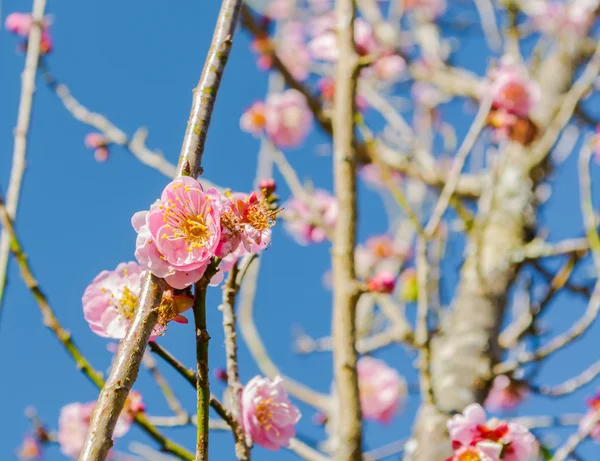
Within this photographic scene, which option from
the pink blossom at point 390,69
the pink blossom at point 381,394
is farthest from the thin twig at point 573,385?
the pink blossom at point 390,69

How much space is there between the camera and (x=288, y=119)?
3.77m

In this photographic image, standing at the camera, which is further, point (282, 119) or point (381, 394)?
point (282, 119)

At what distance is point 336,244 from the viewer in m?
1.47

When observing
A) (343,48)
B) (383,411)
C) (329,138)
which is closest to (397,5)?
(329,138)

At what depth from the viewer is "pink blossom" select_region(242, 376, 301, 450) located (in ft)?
Answer: 3.63

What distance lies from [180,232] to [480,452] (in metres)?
0.65

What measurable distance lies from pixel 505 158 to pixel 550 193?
33 centimetres

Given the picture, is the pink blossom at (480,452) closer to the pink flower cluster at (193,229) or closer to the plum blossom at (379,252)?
the pink flower cluster at (193,229)

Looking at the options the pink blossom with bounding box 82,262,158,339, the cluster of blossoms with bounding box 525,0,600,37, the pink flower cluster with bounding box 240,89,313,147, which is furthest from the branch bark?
the cluster of blossoms with bounding box 525,0,600,37

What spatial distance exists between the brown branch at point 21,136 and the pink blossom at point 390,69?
112 inches

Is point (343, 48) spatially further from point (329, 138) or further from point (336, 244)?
point (329, 138)

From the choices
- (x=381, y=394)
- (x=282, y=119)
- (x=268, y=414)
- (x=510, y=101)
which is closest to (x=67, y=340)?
(x=268, y=414)

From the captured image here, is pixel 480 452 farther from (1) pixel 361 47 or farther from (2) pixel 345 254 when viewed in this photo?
(1) pixel 361 47

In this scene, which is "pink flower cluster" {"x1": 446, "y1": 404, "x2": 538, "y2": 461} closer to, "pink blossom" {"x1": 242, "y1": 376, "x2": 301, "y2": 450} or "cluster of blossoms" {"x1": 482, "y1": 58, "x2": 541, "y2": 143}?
"pink blossom" {"x1": 242, "y1": 376, "x2": 301, "y2": 450}
